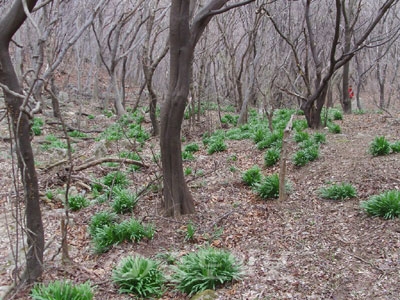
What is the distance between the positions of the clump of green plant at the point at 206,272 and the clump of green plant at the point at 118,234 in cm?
110

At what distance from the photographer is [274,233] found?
5.24m

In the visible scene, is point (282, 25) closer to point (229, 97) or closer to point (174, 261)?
point (229, 97)

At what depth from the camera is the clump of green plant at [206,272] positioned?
13.2ft

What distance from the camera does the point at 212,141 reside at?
32.8 feet

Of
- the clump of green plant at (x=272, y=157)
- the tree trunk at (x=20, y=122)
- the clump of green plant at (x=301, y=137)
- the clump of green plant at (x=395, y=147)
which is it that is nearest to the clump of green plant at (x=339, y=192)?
the clump of green plant at (x=395, y=147)

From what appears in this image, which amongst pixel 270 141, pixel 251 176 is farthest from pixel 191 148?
pixel 251 176

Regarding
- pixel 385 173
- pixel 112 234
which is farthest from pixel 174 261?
pixel 385 173

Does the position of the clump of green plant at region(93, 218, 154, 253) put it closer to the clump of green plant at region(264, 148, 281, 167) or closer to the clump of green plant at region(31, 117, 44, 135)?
the clump of green plant at region(264, 148, 281, 167)

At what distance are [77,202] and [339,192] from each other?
4307 mm

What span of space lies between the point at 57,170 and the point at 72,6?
8967mm

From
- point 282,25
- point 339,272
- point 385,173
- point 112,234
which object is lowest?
point 339,272

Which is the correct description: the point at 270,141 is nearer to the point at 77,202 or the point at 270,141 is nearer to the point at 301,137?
the point at 301,137

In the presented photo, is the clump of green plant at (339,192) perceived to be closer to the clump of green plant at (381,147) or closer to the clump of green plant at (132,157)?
the clump of green plant at (381,147)

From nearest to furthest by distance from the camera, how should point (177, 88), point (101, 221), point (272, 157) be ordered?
point (177, 88) < point (101, 221) < point (272, 157)
